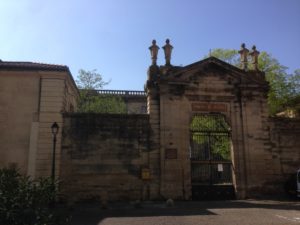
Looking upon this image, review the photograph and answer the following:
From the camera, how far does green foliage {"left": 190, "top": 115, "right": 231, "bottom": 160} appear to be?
17.0 metres

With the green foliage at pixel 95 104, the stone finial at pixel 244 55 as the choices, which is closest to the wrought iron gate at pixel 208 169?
the stone finial at pixel 244 55

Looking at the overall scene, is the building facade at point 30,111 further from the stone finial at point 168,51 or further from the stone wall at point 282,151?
the stone wall at point 282,151

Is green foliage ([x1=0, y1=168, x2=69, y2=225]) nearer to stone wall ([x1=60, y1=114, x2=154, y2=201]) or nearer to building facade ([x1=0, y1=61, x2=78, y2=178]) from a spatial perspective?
stone wall ([x1=60, y1=114, x2=154, y2=201])

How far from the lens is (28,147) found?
48.9 ft

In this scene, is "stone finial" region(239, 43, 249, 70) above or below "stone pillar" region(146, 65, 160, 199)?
above

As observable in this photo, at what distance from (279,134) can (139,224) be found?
10.9 metres

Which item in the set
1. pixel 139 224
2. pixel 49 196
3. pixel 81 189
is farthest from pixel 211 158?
pixel 49 196

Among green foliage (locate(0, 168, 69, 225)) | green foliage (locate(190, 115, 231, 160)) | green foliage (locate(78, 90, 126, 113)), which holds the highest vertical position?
green foliage (locate(78, 90, 126, 113))

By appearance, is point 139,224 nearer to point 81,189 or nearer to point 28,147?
point 81,189

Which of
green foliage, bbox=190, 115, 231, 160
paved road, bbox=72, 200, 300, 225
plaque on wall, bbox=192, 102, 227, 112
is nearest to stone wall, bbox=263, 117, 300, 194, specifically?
green foliage, bbox=190, 115, 231, 160

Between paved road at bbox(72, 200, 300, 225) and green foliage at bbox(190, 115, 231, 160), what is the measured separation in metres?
4.36

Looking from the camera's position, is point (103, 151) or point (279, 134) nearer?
point (103, 151)

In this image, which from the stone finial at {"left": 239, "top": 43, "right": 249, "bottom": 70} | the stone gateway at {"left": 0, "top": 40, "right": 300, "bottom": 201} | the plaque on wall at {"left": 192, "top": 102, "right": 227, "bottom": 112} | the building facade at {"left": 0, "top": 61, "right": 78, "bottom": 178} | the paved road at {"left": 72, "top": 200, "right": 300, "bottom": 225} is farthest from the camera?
the stone finial at {"left": 239, "top": 43, "right": 249, "bottom": 70}

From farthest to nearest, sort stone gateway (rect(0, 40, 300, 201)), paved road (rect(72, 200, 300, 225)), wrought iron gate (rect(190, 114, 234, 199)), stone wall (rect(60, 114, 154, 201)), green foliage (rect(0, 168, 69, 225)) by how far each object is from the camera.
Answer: wrought iron gate (rect(190, 114, 234, 199)), stone gateway (rect(0, 40, 300, 201)), stone wall (rect(60, 114, 154, 201)), paved road (rect(72, 200, 300, 225)), green foliage (rect(0, 168, 69, 225))
